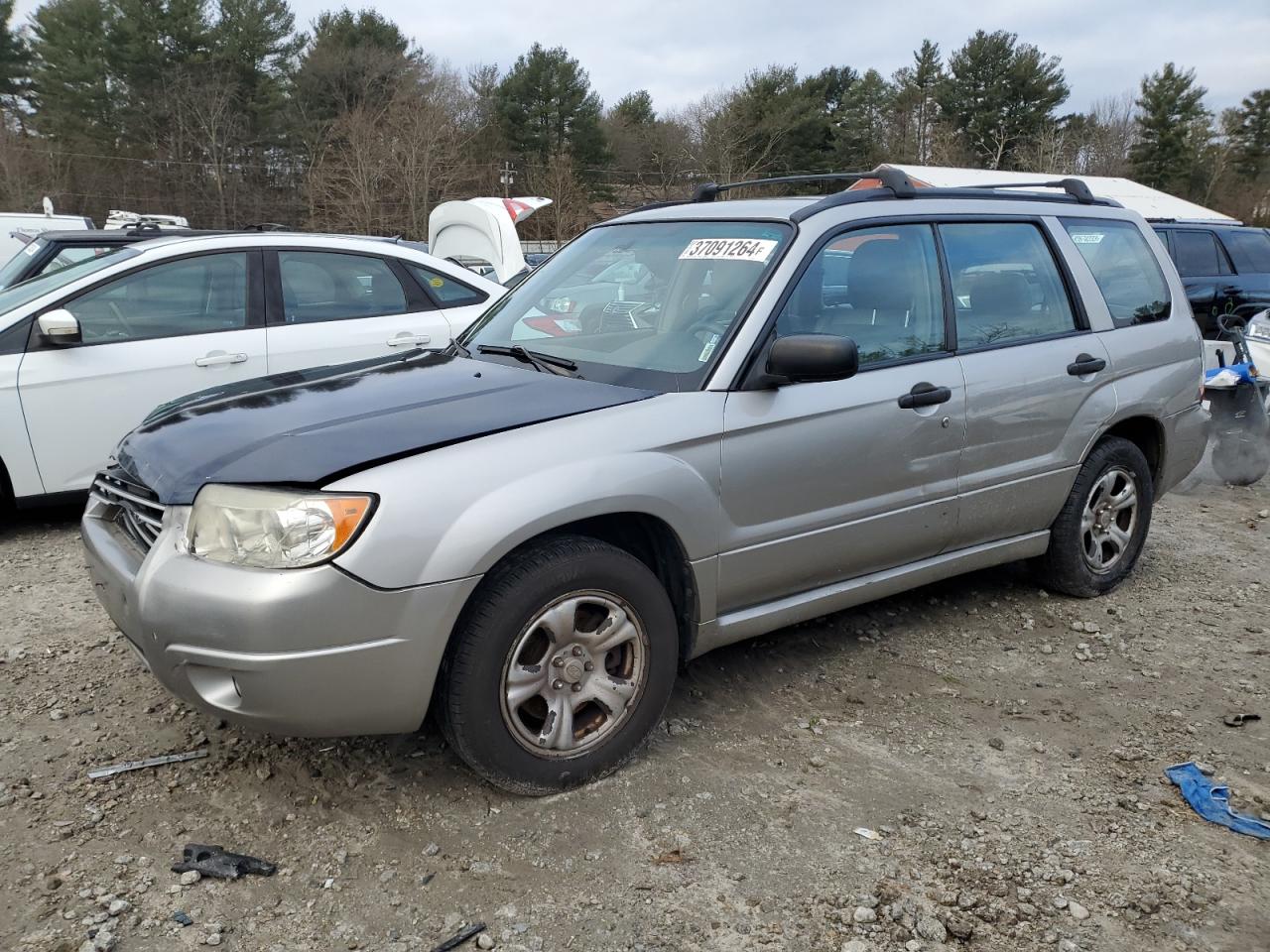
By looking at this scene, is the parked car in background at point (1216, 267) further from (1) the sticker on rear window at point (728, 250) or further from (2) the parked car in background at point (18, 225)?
(2) the parked car in background at point (18, 225)

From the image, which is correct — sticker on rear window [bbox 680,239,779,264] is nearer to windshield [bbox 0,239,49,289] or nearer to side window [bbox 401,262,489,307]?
side window [bbox 401,262,489,307]

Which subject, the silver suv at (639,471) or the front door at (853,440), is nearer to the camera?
the silver suv at (639,471)

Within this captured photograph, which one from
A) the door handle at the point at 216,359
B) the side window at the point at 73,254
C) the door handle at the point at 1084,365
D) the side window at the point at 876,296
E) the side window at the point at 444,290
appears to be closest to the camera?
the side window at the point at 876,296

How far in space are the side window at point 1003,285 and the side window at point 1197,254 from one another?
1031 centimetres

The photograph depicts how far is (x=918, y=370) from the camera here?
3.75m

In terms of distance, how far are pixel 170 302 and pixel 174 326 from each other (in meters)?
0.14

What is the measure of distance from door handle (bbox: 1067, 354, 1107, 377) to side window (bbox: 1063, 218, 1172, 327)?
0.32 m

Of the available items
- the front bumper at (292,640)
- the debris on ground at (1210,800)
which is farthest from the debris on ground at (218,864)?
the debris on ground at (1210,800)

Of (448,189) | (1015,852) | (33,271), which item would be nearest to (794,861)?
(1015,852)

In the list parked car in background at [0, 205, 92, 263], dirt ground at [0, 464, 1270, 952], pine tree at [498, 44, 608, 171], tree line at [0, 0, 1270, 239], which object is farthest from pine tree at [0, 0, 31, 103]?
dirt ground at [0, 464, 1270, 952]

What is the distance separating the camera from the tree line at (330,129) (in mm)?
33781

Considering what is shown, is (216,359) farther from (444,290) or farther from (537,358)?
(537,358)

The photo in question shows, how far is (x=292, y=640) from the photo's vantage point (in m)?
2.52

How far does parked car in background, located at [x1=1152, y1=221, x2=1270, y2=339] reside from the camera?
12.9 meters
